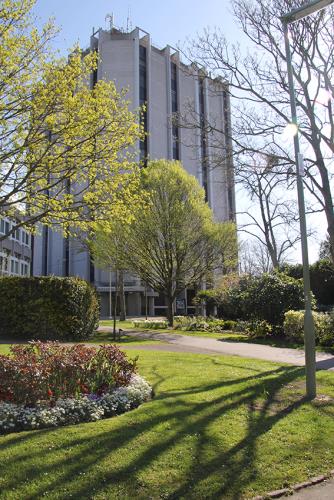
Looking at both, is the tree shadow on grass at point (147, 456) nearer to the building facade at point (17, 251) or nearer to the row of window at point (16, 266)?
the building facade at point (17, 251)

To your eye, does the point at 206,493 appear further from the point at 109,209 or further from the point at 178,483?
the point at 109,209

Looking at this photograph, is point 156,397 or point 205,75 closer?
point 156,397

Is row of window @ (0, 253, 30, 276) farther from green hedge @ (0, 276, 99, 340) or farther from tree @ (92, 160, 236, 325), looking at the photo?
green hedge @ (0, 276, 99, 340)

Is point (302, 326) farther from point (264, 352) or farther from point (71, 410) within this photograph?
point (71, 410)

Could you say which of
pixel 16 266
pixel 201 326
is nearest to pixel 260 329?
pixel 201 326

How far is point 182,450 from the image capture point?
5332mm

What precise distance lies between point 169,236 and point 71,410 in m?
22.4

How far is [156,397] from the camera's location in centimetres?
762

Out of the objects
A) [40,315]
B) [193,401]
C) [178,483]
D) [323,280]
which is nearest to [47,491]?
[178,483]

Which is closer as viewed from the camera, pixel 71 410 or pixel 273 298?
pixel 71 410

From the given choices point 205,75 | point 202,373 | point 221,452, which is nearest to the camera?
point 221,452

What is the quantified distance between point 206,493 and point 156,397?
10.7ft

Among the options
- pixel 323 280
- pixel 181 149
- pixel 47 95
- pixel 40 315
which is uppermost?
pixel 181 149

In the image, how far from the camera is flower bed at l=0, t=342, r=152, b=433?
601cm
